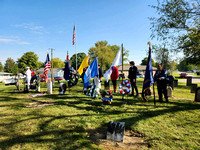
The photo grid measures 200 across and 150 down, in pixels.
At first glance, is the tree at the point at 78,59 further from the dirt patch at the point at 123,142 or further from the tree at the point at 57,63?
the dirt patch at the point at 123,142

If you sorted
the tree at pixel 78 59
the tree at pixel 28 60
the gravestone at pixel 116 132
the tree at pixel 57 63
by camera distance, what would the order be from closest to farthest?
the gravestone at pixel 116 132 → the tree at pixel 28 60 → the tree at pixel 78 59 → the tree at pixel 57 63

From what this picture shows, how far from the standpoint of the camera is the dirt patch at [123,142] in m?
3.61

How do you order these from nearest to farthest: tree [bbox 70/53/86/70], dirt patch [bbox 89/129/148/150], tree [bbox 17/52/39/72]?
dirt patch [bbox 89/129/148/150] < tree [bbox 17/52/39/72] < tree [bbox 70/53/86/70]

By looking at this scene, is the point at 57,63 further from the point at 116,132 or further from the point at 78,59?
the point at 116,132

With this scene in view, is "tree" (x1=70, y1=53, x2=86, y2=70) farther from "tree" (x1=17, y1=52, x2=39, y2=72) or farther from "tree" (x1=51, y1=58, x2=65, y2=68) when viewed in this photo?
"tree" (x1=17, y1=52, x2=39, y2=72)

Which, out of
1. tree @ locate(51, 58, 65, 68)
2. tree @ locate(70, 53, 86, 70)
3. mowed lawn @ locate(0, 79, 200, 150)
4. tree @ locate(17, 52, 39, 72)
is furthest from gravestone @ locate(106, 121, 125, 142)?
tree @ locate(51, 58, 65, 68)

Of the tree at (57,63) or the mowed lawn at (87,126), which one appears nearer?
the mowed lawn at (87,126)

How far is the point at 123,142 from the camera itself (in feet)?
12.8

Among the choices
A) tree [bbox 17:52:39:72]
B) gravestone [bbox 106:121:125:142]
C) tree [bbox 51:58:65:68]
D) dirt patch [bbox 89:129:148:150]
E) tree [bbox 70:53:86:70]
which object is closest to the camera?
dirt patch [bbox 89:129:148:150]

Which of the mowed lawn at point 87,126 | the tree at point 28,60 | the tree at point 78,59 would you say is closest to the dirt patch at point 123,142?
the mowed lawn at point 87,126

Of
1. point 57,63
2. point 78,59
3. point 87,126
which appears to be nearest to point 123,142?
point 87,126

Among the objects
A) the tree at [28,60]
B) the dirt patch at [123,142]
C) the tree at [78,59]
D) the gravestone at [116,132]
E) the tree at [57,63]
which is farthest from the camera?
the tree at [57,63]

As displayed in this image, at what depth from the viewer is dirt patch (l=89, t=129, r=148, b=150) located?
11.8 feet

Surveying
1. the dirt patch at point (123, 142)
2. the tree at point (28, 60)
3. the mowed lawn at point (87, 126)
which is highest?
the tree at point (28, 60)
